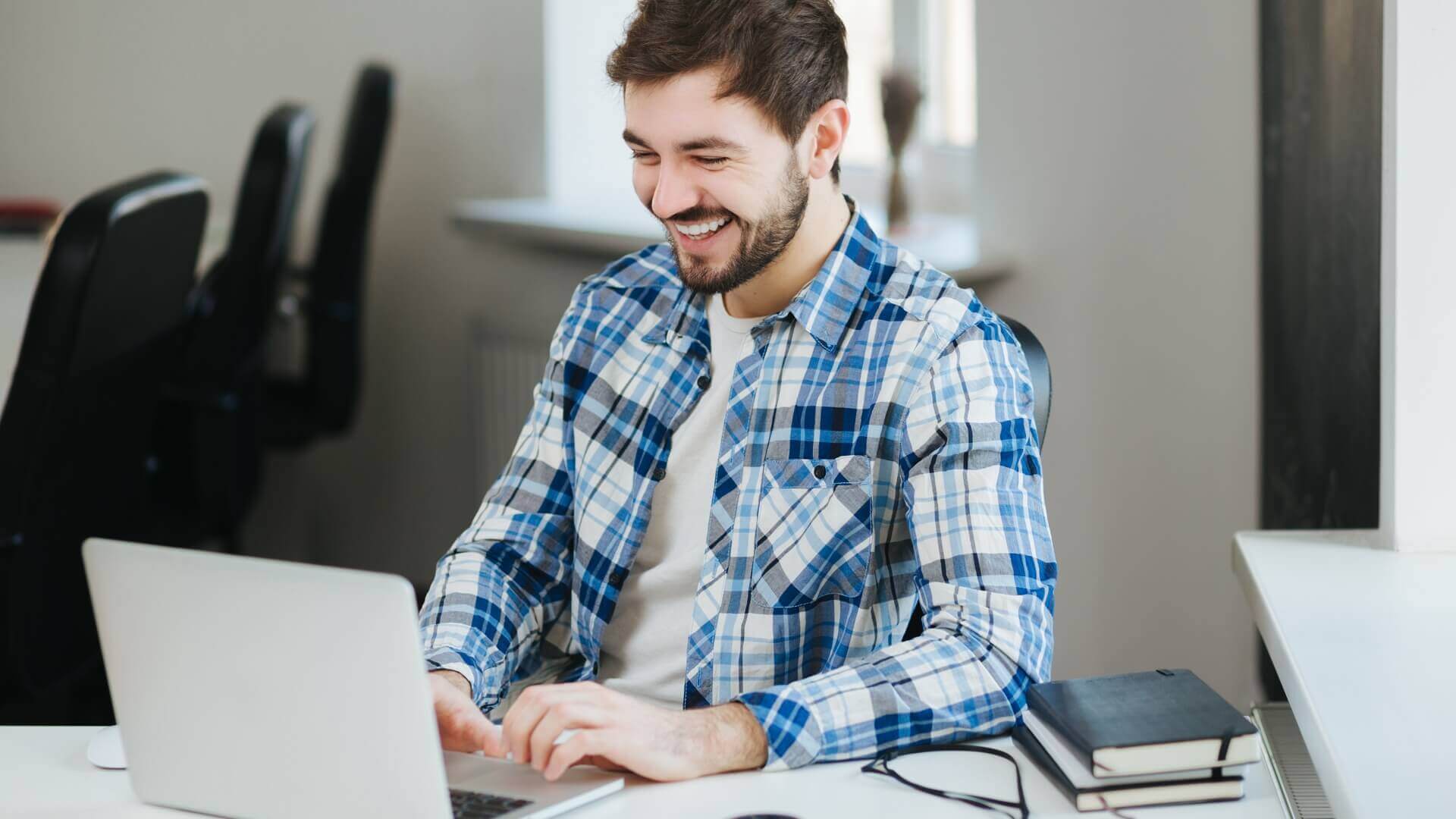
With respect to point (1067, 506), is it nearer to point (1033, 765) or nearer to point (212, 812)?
point (1033, 765)

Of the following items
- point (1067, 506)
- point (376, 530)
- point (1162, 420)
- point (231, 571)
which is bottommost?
point (376, 530)

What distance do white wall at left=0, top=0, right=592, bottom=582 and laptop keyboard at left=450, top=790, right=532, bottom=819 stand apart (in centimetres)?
182

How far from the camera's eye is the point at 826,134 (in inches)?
54.9

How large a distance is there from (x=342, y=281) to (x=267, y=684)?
6.55 feet

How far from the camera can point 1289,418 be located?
72.2 inches

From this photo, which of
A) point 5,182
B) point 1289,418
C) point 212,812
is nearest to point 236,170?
point 5,182

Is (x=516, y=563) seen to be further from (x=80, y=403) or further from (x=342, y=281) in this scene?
(x=342, y=281)

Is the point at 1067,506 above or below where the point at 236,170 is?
below

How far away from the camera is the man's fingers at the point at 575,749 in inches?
40.7

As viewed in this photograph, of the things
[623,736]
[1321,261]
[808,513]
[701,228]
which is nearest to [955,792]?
[623,736]

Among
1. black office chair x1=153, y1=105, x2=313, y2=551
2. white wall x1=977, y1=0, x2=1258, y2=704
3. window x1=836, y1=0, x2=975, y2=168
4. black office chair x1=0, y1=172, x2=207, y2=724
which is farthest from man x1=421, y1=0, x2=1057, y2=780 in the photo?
window x1=836, y1=0, x2=975, y2=168

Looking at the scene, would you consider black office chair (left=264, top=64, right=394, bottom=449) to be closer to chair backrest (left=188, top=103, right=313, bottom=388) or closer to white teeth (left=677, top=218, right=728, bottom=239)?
chair backrest (left=188, top=103, right=313, bottom=388)

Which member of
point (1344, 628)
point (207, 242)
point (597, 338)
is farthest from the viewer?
point (207, 242)

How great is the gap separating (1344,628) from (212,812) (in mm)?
862
